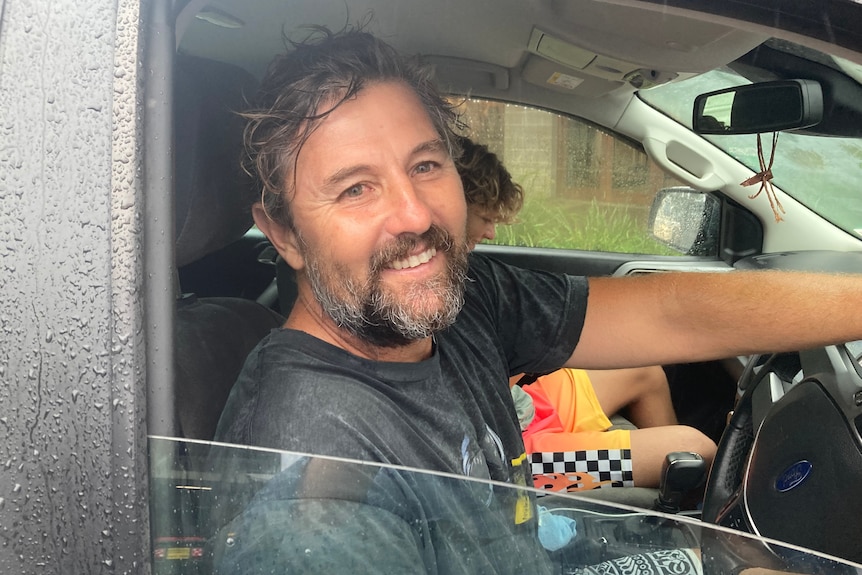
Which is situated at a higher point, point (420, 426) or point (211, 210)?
point (211, 210)

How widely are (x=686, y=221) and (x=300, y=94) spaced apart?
188 centimetres

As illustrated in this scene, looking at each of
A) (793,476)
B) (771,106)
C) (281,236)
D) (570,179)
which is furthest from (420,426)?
(570,179)

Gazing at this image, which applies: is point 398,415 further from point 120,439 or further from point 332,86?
point 332,86

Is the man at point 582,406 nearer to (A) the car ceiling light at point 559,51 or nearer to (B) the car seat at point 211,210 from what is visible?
(A) the car ceiling light at point 559,51

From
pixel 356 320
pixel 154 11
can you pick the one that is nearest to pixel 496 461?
pixel 356 320

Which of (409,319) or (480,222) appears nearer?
(409,319)

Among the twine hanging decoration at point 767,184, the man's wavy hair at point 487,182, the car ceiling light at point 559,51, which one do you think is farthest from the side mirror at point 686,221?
the car ceiling light at point 559,51

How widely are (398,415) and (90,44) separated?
2.10ft

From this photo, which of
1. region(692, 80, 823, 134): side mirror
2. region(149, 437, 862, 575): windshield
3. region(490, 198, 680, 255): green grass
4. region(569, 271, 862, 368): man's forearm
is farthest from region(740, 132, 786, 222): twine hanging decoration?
region(149, 437, 862, 575): windshield

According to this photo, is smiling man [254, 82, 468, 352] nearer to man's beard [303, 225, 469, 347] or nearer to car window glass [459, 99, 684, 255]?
man's beard [303, 225, 469, 347]

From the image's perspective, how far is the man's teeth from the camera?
3.86 ft

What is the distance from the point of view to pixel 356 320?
116 centimetres

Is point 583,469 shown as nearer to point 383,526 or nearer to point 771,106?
point 771,106

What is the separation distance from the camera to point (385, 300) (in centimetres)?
116
